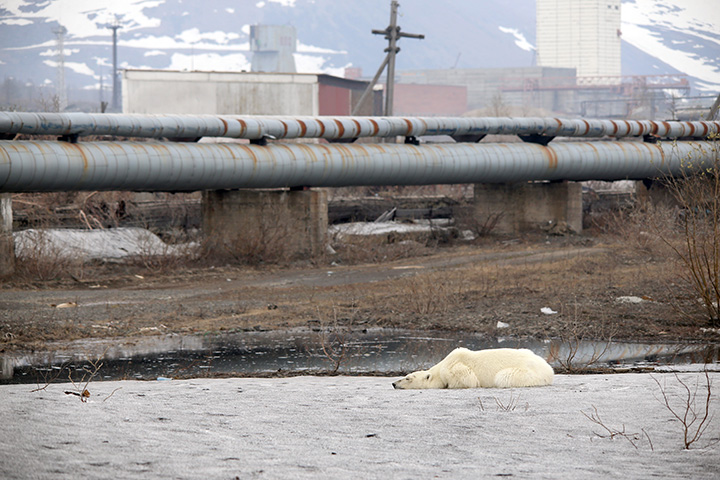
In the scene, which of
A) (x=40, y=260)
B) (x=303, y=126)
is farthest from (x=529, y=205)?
(x=40, y=260)

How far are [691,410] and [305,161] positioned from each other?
13997 millimetres

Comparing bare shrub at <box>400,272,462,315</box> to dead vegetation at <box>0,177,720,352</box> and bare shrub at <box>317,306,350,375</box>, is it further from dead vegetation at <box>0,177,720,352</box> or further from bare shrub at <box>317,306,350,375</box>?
bare shrub at <box>317,306,350,375</box>

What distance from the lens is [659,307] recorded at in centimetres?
1208

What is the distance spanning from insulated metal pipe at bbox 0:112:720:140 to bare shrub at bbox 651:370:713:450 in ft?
25.4

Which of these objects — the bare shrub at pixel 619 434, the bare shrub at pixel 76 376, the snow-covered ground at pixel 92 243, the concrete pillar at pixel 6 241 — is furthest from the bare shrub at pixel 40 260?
the bare shrub at pixel 619 434

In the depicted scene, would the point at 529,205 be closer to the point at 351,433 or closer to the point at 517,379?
the point at 517,379

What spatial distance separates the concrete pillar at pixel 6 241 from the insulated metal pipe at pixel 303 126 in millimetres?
1372

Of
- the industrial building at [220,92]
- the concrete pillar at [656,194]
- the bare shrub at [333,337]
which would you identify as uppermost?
the industrial building at [220,92]

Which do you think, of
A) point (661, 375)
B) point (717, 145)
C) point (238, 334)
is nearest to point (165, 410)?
point (661, 375)

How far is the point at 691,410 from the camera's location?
5766 millimetres

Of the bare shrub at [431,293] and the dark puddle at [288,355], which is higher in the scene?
the bare shrub at [431,293]

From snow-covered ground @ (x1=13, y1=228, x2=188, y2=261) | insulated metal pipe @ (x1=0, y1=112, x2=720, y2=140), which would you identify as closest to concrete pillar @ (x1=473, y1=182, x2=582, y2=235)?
insulated metal pipe @ (x1=0, y1=112, x2=720, y2=140)

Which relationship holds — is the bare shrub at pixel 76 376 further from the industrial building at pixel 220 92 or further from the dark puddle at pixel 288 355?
the industrial building at pixel 220 92

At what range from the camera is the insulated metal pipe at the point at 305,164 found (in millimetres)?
15719
